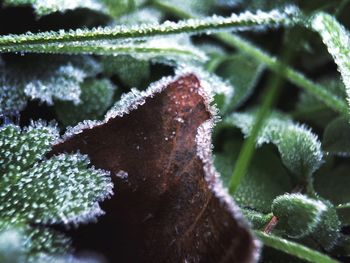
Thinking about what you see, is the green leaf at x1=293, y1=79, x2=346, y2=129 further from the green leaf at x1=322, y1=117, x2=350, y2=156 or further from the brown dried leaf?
the brown dried leaf

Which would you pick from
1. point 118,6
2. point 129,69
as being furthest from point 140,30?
point 118,6

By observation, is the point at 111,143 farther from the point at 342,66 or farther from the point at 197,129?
the point at 342,66

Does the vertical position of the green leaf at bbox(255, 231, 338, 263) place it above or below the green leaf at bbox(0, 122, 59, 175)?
above

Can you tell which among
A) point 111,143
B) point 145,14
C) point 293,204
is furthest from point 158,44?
point 293,204

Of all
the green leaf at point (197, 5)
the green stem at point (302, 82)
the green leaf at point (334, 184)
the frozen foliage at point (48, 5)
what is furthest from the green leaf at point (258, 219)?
the green leaf at point (197, 5)

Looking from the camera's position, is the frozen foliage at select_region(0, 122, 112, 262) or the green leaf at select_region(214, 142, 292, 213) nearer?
the frozen foliage at select_region(0, 122, 112, 262)

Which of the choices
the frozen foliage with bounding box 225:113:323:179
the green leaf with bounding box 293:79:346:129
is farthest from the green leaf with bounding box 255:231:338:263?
the green leaf with bounding box 293:79:346:129
